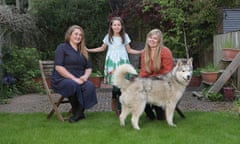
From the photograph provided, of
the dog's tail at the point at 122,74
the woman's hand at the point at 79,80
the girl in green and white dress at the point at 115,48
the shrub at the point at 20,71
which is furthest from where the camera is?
the shrub at the point at 20,71

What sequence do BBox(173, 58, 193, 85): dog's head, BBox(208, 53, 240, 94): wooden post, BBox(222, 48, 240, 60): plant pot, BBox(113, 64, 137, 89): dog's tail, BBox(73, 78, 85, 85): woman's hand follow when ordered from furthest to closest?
BBox(222, 48, 240, 60): plant pot → BBox(208, 53, 240, 94): wooden post → BBox(73, 78, 85, 85): woman's hand → BBox(173, 58, 193, 85): dog's head → BBox(113, 64, 137, 89): dog's tail

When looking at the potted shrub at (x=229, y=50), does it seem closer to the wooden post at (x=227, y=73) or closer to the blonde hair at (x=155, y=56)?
the wooden post at (x=227, y=73)

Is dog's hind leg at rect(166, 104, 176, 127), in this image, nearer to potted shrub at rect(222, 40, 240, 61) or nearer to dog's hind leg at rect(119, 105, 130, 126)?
dog's hind leg at rect(119, 105, 130, 126)

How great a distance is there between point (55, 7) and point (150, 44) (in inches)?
248

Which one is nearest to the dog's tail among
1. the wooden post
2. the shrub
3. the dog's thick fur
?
the dog's thick fur

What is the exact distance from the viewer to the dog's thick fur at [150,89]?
4434 mm

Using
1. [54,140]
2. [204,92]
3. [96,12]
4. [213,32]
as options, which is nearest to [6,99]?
[54,140]

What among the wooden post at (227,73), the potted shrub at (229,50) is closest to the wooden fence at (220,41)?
the potted shrub at (229,50)

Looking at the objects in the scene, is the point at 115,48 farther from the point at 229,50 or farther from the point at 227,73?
the point at 229,50

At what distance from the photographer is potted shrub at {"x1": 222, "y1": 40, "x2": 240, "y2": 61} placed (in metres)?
7.08

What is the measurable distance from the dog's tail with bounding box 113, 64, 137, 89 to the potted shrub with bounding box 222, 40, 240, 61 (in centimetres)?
335

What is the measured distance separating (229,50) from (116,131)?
385 centimetres

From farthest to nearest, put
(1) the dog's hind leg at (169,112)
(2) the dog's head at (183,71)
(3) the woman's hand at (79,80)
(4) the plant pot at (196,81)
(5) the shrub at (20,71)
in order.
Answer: (4) the plant pot at (196,81)
(5) the shrub at (20,71)
(3) the woman's hand at (79,80)
(1) the dog's hind leg at (169,112)
(2) the dog's head at (183,71)

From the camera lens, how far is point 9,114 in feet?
18.1
